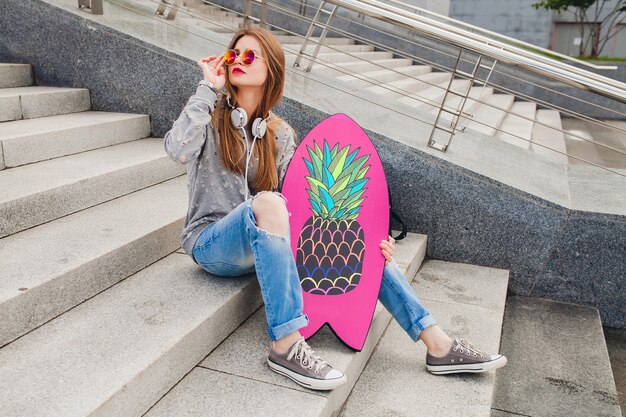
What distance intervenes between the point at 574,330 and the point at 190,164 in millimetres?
2543

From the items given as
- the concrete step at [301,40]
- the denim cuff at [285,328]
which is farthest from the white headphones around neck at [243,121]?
the concrete step at [301,40]

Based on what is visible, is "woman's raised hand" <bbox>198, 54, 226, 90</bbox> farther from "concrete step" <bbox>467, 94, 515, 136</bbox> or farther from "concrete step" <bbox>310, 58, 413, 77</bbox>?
"concrete step" <bbox>467, 94, 515, 136</bbox>

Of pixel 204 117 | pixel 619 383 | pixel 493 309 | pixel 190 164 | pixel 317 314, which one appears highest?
pixel 204 117

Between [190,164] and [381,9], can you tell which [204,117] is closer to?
[190,164]

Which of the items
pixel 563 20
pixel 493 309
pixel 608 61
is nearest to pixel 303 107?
pixel 493 309

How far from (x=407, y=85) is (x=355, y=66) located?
70cm

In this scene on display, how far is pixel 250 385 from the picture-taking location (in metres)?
2.49

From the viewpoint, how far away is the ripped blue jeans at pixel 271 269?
2.55 m

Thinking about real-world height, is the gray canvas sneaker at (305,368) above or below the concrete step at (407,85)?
below

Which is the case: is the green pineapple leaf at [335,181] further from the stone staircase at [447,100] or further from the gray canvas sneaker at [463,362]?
the stone staircase at [447,100]

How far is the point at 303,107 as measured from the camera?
429 centimetres

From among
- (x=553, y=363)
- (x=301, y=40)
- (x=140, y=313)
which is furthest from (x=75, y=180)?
(x=301, y=40)

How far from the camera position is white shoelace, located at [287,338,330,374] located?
2525 millimetres

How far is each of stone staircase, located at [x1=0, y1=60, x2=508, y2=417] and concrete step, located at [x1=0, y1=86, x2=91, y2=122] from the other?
24 mm
